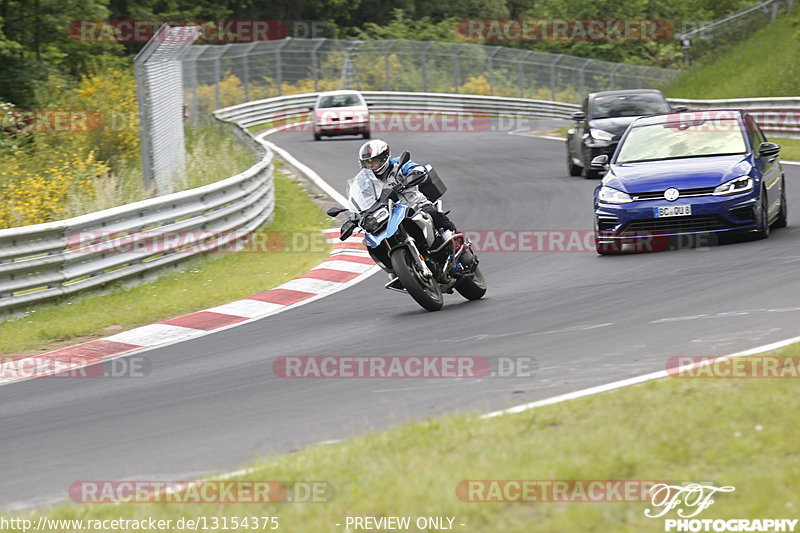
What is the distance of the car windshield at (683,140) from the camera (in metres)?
12.9

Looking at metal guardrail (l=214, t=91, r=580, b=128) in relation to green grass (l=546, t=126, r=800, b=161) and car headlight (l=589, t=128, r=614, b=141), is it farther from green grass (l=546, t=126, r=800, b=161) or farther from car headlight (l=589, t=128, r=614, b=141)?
car headlight (l=589, t=128, r=614, b=141)

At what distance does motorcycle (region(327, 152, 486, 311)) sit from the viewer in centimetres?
991

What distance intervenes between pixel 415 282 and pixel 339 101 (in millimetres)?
26272


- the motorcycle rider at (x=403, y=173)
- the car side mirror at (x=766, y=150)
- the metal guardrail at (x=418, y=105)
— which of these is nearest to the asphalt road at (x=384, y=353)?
the motorcycle rider at (x=403, y=173)

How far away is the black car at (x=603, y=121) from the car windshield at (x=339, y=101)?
13.8 meters

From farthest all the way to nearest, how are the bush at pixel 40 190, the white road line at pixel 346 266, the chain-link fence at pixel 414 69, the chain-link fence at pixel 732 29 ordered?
the chain-link fence at pixel 414 69
the chain-link fence at pixel 732 29
the bush at pixel 40 190
the white road line at pixel 346 266

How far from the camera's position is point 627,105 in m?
22.1

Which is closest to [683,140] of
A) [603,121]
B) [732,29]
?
[603,121]

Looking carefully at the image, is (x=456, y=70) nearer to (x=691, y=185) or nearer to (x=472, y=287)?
(x=691, y=185)
